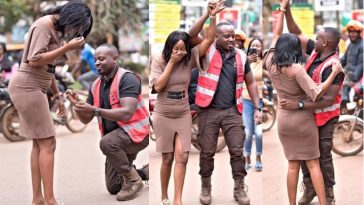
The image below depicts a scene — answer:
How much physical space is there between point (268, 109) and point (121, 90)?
19.4 ft

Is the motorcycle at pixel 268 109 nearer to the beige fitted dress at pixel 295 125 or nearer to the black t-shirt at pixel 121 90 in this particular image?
the black t-shirt at pixel 121 90

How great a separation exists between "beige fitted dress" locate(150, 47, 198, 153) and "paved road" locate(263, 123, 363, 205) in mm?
1254

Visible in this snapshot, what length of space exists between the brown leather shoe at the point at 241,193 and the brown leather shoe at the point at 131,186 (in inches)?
30.9

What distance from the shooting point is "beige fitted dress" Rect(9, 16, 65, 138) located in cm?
555

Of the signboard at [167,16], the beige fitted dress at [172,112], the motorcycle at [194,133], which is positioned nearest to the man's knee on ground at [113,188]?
the motorcycle at [194,133]

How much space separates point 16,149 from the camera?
34.8 feet

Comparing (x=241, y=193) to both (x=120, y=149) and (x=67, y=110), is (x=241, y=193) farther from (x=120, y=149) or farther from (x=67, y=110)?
(x=67, y=110)

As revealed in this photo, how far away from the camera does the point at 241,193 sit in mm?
6305

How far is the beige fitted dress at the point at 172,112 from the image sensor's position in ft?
19.2

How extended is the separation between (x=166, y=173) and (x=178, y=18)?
181 inches

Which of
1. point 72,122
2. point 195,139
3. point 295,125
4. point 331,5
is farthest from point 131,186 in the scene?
point 72,122

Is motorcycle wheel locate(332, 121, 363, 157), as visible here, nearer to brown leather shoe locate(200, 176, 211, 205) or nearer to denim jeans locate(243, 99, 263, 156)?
denim jeans locate(243, 99, 263, 156)

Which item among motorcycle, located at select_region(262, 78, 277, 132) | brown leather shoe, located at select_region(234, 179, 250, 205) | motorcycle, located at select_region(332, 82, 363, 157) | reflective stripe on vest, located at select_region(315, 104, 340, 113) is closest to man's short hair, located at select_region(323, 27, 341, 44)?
reflective stripe on vest, located at select_region(315, 104, 340, 113)

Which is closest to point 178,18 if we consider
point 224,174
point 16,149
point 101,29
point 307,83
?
point 16,149
